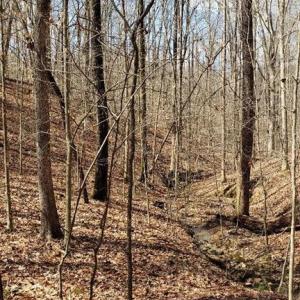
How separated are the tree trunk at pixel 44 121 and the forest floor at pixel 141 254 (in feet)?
1.40

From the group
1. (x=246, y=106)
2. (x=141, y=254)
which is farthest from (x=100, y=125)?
(x=141, y=254)

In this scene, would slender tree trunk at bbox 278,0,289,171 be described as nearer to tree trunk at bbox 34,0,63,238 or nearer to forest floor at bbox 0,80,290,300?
forest floor at bbox 0,80,290,300

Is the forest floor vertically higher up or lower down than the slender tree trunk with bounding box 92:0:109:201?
lower down

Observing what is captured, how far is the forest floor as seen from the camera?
23.6 feet

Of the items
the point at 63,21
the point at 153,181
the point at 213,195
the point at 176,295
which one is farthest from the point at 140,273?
the point at 153,181

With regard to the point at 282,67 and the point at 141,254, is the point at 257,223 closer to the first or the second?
the point at 282,67

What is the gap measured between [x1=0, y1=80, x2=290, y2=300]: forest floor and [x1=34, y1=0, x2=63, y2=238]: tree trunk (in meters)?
0.43

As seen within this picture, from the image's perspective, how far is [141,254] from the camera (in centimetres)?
900

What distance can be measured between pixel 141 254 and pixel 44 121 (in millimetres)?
3386

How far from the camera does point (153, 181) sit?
771 inches

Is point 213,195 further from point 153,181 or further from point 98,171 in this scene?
point 98,171

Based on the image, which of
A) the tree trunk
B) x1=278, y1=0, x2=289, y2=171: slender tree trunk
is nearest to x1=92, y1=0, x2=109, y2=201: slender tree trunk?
the tree trunk

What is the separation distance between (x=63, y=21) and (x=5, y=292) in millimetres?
4112

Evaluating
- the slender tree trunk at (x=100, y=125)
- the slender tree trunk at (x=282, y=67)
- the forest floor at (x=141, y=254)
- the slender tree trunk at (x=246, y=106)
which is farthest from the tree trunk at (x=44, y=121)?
the slender tree trunk at (x=246, y=106)
